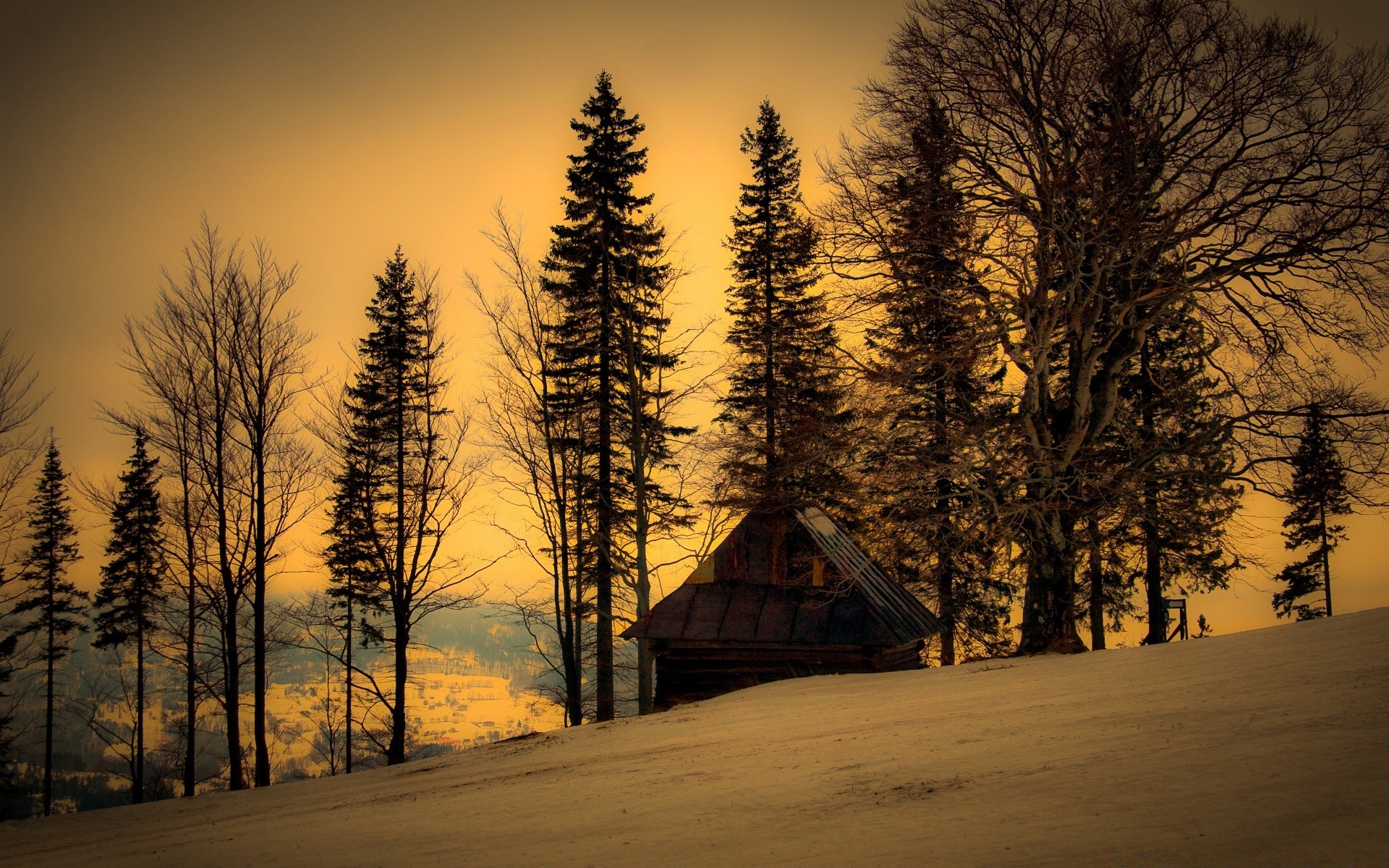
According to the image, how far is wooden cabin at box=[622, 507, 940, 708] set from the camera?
17500 mm

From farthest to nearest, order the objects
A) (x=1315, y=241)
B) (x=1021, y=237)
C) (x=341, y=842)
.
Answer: (x=1021, y=237)
(x=1315, y=241)
(x=341, y=842)

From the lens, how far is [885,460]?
1513cm

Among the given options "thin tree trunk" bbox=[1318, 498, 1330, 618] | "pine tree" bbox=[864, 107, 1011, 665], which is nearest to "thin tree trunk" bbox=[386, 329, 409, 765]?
"pine tree" bbox=[864, 107, 1011, 665]

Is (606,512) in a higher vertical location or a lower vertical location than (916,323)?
lower

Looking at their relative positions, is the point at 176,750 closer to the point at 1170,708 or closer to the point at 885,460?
the point at 885,460

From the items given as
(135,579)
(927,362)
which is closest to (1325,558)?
(927,362)

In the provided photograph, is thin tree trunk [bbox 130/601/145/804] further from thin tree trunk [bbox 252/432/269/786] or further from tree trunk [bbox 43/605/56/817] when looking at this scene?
thin tree trunk [bbox 252/432/269/786]

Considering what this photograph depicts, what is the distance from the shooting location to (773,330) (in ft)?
88.9

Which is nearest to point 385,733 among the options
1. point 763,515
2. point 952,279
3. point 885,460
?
point 763,515

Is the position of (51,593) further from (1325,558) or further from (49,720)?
(1325,558)

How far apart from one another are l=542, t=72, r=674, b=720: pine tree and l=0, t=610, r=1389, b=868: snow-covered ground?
12306mm

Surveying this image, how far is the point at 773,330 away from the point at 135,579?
25454 mm

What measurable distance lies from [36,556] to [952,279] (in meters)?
34.7

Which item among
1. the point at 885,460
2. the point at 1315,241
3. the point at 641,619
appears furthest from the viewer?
the point at 641,619
